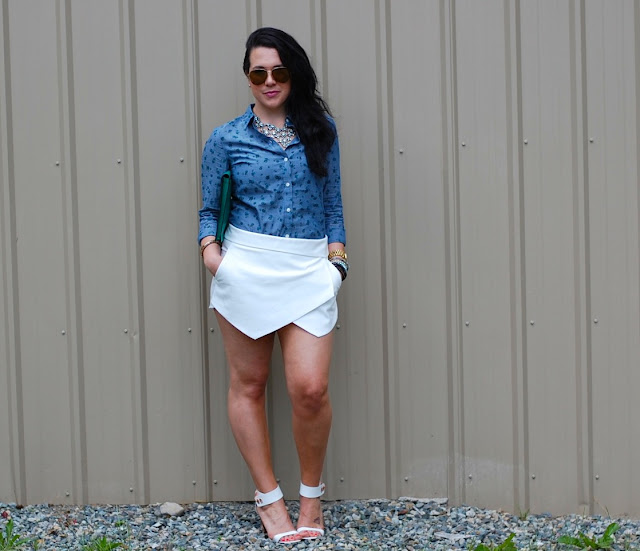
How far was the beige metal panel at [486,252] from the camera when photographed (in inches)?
131

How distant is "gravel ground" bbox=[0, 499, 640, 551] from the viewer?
10.0 ft

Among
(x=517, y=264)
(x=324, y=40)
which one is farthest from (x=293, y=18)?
(x=517, y=264)

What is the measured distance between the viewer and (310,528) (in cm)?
310

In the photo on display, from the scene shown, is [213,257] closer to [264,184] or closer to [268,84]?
[264,184]

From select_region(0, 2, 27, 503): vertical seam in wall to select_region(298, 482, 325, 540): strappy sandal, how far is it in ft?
3.83

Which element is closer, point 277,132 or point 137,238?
point 277,132

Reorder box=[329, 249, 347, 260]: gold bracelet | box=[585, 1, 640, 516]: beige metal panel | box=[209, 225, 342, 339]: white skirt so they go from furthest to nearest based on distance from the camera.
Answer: box=[585, 1, 640, 516]: beige metal panel < box=[329, 249, 347, 260]: gold bracelet < box=[209, 225, 342, 339]: white skirt

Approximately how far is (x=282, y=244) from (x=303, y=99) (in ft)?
1.70

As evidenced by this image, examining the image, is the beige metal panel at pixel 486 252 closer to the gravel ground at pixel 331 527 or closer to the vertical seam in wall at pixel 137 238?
the gravel ground at pixel 331 527

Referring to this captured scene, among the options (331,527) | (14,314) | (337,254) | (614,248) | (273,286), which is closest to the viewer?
(273,286)

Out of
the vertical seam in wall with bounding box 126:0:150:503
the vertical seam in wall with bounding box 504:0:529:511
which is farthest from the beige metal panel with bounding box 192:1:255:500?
the vertical seam in wall with bounding box 504:0:529:511

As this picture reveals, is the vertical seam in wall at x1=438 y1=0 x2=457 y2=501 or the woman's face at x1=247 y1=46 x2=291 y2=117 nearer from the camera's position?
the woman's face at x1=247 y1=46 x2=291 y2=117

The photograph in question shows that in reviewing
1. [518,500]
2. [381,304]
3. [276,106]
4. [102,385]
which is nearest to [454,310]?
[381,304]

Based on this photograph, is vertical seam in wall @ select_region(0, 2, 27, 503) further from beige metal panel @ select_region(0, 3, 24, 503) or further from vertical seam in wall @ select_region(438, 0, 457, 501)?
vertical seam in wall @ select_region(438, 0, 457, 501)
